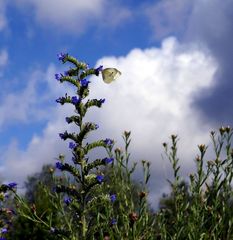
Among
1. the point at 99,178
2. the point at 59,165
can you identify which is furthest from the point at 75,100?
the point at 99,178

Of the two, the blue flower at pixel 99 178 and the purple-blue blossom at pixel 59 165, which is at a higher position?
the purple-blue blossom at pixel 59 165

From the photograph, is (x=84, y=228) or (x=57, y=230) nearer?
(x=57, y=230)

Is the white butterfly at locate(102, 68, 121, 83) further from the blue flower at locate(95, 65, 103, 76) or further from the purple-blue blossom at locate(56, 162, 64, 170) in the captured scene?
the purple-blue blossom at locate(56, 162, 64, 170)

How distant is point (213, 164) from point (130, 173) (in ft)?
3.86

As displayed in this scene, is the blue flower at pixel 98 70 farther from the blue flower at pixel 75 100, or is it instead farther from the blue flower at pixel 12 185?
Result: the blue flower at pixel 12 185

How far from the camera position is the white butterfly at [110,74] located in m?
6.85

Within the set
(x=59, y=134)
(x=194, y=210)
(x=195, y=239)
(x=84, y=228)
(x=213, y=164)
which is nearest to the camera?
(x=195, y=239)

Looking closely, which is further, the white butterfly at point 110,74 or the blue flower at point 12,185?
the blue flower at point 12,185

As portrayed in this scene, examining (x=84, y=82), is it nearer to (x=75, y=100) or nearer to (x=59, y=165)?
(x=75, y=100)

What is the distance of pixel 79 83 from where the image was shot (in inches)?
309

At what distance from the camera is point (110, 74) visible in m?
7.03

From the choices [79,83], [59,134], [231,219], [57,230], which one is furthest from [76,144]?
[231,219]

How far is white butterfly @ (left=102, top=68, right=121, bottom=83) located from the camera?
22.5 ft

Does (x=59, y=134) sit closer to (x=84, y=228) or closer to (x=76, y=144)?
(x=76, y=144)
